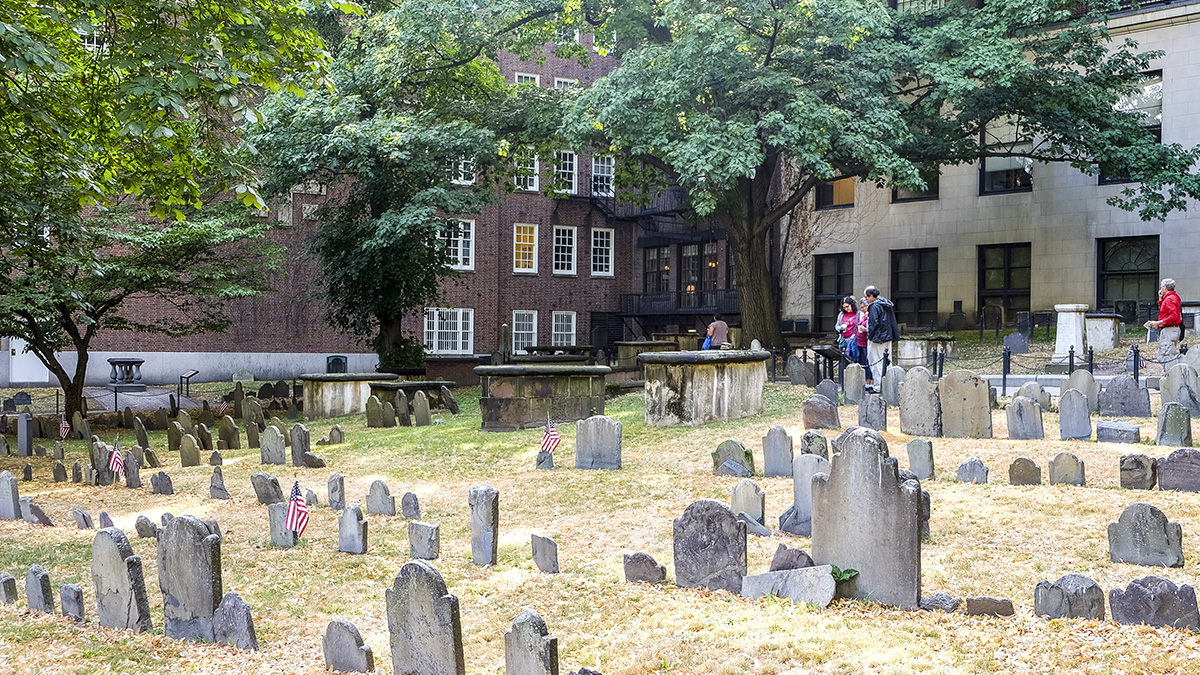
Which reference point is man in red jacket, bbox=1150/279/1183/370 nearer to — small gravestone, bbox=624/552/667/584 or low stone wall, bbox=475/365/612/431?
low stone wall, bbox=475/365/612/431

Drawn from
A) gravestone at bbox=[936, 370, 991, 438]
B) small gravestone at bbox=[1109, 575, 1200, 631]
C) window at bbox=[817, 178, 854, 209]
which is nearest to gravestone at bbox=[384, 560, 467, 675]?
small gravestone at bbox=[1109, 575, 1200, 631]

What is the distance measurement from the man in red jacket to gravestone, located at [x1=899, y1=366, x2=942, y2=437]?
23.3ft

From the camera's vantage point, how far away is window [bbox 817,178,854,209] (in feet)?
117

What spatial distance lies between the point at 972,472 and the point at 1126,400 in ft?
17.1

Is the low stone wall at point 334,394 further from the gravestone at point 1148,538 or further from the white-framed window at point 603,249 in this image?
the white-framed window at point 603,249

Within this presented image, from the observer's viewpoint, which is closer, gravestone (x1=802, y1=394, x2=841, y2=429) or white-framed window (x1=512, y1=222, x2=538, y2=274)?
gravestone (x1=802, y1=394, x2=841, y2=429)

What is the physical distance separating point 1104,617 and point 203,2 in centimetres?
950

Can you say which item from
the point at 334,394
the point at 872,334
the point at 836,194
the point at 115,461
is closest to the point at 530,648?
the point at 115,461

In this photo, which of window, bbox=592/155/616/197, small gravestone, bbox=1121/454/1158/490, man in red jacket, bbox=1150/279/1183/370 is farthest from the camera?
window, bbox=592/155/616/197

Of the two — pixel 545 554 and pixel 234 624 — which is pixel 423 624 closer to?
pixel 234 624

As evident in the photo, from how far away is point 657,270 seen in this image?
138 ft

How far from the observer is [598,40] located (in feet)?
83.5

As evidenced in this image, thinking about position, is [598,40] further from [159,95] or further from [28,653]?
[28,653]

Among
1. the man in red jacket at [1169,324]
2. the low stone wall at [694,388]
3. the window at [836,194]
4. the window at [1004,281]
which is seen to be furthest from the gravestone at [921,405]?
the window at [836,194]
